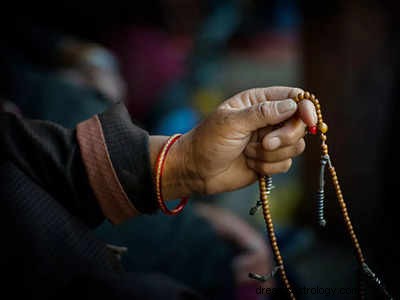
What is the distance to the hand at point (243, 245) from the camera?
1.46 m

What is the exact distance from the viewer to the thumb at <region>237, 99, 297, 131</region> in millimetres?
689

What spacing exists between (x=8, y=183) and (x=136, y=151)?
222 millimetres

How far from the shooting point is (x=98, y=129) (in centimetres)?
82

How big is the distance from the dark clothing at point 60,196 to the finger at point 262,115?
0.62 feet

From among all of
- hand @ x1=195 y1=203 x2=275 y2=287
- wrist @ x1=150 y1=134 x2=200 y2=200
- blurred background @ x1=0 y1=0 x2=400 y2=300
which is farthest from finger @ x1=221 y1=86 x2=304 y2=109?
hand @ x1=195 y1=203 x2=275 y2=287

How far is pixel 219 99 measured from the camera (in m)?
3.05

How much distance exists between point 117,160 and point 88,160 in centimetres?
5

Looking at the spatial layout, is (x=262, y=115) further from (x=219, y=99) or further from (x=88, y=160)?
(x=219, y=99)

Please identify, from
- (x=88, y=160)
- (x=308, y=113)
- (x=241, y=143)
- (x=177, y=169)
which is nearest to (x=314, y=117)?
(x=308, y=113)

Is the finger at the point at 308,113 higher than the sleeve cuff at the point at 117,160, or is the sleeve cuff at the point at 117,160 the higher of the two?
the finger at the point at 308,113

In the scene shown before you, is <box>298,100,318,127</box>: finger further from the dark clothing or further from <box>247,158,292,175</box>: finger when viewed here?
the dark clothing

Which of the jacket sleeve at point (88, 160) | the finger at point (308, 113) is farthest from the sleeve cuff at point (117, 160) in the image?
the finger at point (308, 113)

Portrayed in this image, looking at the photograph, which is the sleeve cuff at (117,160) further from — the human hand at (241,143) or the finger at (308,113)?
the finger at (308,113)

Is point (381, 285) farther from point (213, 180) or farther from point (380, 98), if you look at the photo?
point (380, 98)
